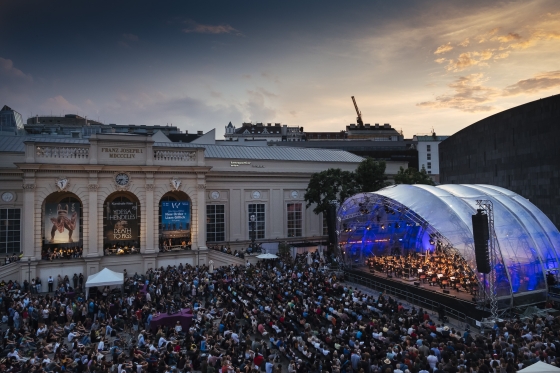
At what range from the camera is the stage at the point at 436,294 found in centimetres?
2229

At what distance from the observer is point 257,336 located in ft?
64.9

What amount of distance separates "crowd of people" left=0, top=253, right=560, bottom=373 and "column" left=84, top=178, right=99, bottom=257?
16.9 ft

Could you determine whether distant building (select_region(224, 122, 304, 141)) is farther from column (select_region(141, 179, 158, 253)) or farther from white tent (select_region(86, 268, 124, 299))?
white tent (select_region(86, 268, 124, 299))

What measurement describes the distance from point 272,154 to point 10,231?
26.2 m

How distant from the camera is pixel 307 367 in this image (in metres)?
14.4

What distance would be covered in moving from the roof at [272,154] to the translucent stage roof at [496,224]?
16.1m

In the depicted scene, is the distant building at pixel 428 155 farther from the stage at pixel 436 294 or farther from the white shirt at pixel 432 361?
the white shirt at pixel 432 361

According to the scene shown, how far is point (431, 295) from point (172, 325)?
15.0 m

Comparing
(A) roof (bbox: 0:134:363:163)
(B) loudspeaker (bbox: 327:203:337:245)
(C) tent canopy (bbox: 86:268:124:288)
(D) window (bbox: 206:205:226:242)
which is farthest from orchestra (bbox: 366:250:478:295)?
(C) tent canopy (bbox: 86:268:124:288)

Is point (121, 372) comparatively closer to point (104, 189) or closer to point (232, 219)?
point (104, 189)

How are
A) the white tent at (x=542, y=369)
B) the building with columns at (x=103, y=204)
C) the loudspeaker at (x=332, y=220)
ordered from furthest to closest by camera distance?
1. the loudspeaker at (x=332, y=220)
2. the building with columns at (x=103, y=204)
3. the white tent at (x=542, y=369)

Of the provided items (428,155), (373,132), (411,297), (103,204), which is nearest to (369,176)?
(411,297)

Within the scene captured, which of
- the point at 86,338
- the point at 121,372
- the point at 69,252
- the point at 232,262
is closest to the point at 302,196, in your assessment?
the point at 232,262

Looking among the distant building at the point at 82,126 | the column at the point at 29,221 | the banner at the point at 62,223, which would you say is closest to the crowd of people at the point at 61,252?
the banner at the point at 62,223
